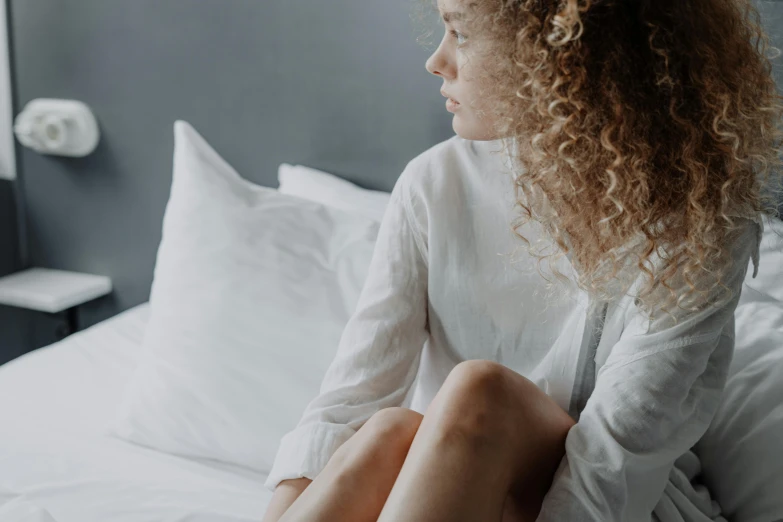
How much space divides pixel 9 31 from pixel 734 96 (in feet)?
5.67

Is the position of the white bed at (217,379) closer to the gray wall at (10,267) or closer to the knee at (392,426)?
the knee at (392,426)

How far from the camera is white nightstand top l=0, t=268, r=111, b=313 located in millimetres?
1957

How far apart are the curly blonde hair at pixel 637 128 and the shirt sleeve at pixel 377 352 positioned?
0.20 metres

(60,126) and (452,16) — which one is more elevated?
(452,16)

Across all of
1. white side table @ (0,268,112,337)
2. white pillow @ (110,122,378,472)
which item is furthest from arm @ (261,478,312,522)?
white side table @ (0,268,112,337)

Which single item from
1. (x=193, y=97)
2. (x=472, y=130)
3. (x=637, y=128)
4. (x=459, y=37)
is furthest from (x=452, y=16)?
(x=193, y=97)

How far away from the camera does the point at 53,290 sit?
199cm

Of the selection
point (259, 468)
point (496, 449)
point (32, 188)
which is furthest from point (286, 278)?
point (32, 188)

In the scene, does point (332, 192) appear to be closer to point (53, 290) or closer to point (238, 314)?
point (238, 314)

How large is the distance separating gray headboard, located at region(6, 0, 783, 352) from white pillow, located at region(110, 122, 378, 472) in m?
0.25

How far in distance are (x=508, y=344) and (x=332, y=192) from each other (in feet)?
2.33

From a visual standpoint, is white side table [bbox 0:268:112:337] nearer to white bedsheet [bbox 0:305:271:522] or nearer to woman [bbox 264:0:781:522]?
white bedsheet [bbox 0:305:271:522]

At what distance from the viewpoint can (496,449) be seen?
2.88ft

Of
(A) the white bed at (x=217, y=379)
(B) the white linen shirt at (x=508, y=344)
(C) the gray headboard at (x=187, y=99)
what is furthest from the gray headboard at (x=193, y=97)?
(B) the white linen shirt at (x=508, y=344)
